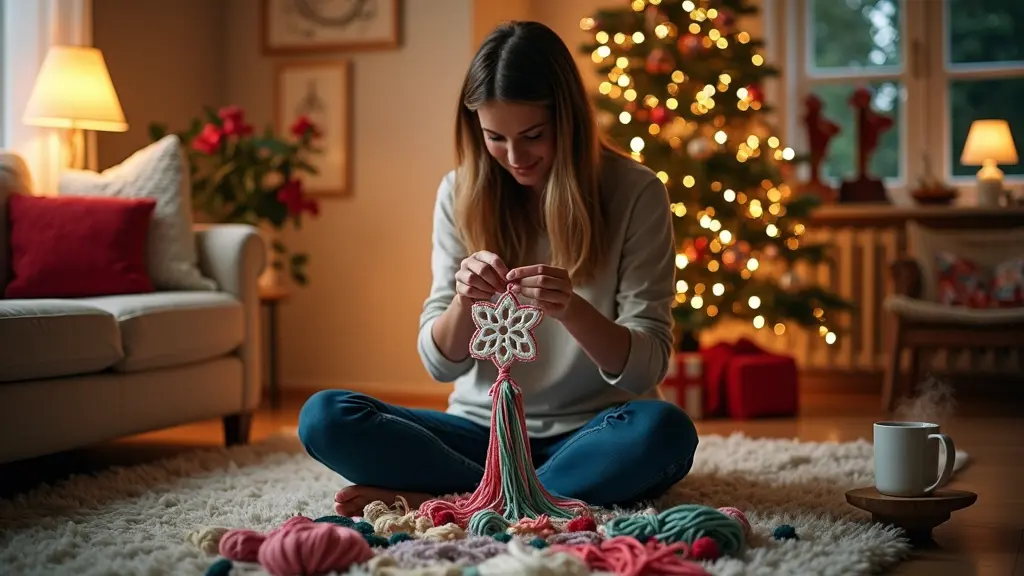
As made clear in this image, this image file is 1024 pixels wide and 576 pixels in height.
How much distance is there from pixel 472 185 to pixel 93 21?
2.45m

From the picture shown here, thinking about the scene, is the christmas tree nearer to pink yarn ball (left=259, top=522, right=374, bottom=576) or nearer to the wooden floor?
the wooden floor

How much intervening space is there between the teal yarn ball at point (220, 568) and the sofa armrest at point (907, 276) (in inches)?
119

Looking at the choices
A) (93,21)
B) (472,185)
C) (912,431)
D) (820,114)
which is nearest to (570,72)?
(472,185)

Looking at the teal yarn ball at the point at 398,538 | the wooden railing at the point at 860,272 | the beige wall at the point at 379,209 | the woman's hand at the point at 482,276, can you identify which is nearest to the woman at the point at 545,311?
the woman's hand at the point at 482,276

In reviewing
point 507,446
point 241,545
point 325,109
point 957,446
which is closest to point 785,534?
point 507,446

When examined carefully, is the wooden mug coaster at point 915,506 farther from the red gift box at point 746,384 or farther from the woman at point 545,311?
the red gift box at point 746,384

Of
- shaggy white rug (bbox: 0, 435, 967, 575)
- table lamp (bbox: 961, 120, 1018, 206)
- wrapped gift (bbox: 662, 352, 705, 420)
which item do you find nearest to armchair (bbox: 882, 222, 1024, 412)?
table lamp (bbox: 961, 120, 1018, 206)

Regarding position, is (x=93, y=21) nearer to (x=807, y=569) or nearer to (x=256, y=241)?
(x=256, y=241)

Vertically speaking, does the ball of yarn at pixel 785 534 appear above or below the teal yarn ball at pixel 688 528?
below

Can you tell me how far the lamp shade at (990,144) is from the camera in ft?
14.0

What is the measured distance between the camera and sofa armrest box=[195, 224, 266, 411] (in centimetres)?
317

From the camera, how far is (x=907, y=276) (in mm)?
3996

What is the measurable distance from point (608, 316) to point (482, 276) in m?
0.40

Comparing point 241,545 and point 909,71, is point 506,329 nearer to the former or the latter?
point 241,545
